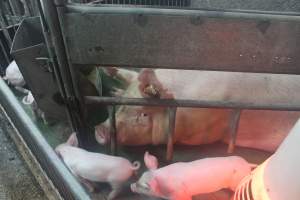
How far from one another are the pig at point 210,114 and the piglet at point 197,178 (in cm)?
27

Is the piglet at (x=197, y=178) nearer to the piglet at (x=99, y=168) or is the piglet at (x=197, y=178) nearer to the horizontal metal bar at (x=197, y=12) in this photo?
the piglet at (x=99, y=168)

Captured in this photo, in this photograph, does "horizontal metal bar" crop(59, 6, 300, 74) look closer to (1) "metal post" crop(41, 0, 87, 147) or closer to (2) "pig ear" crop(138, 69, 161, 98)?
(1) "metal post" crop(41, 0, 87, 147)

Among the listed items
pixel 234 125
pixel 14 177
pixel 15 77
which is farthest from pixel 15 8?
pixel 234 125

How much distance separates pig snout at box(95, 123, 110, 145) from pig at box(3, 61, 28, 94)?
65cm

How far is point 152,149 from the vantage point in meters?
1.64

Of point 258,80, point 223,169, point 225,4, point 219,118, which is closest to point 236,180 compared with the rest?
point 223,169

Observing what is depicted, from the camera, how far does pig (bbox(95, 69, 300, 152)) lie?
149cm

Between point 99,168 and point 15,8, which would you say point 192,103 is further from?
point 15,8

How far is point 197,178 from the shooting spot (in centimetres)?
126

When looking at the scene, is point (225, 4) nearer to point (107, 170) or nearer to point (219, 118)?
point (219, 118)

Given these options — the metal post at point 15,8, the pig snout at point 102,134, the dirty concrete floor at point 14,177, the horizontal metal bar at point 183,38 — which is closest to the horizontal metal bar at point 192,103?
the horizontal metal bar at point 183,38

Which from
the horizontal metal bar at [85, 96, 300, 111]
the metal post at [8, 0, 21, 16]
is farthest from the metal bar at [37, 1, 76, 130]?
the metal post at [8, 0, 21, 16]

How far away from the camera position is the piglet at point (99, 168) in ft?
4.52

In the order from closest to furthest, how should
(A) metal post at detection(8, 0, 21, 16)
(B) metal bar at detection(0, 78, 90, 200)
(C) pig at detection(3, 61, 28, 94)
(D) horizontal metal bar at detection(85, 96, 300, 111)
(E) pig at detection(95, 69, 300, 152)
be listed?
(B) metal bar at detection(0, 78, 90, 200)
(D) horizontal metal bar at detection(85, 96, 300, 111)
(E) pig at detection(95, 69, 300, 152)
(C) pig at detection(3, 61, 28, 94)
(A) metal post at detection(8, 0, 21, 16)
